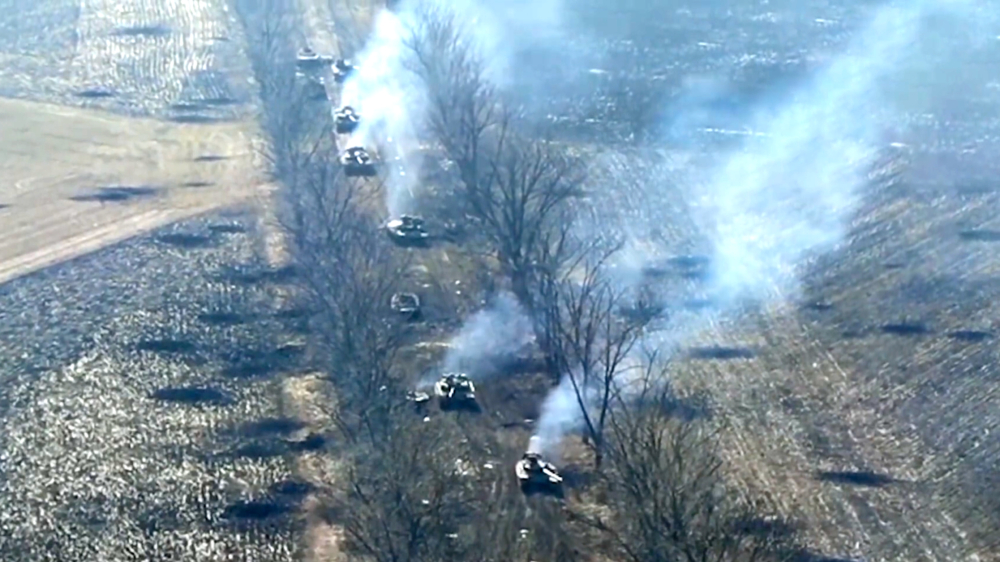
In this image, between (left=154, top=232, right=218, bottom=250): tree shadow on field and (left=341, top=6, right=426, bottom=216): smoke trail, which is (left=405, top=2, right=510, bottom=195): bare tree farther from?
(left=154, top=232, right=218, bottom=250): tree shadow on field

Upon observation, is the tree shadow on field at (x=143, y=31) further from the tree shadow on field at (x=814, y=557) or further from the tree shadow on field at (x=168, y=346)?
the tree shadow on field at (x=814, y=557)

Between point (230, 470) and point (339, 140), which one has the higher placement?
point (339, 140)

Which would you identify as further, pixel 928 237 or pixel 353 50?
pixel 353 50

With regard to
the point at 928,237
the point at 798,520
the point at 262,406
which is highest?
the point at 928,237

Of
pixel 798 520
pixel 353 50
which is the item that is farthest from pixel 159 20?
pixel 798 520

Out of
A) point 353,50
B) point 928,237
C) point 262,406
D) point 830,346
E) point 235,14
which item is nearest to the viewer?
point 262,406

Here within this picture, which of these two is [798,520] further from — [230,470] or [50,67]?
[50,67]

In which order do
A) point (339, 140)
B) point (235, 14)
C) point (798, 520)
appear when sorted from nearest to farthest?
1. point (798, 520)
2. point (339, 140)
3. point (235, 14)
